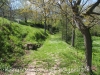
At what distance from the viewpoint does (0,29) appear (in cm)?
2370

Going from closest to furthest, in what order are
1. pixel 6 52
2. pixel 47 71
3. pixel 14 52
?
pixel 47 71 < pixel 6 52 < pixel 14 52

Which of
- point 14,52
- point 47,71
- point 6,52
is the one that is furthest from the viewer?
point 14,52

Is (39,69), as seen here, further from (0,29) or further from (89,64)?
(0,29)

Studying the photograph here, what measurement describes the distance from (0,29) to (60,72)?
528 inches

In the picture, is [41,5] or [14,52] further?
[14,52]

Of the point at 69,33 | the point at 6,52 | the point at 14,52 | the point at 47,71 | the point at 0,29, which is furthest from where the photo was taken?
the point at 69,33

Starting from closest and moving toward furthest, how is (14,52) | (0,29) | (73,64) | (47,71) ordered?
(47,71) < (73,64) < (14,52) < (0,29)

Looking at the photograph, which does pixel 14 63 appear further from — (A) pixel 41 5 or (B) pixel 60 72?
(A) pixel 41 5

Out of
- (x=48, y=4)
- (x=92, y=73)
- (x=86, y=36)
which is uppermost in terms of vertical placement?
(x=48, y=4)

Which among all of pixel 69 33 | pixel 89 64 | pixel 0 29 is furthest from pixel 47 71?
pixel 69 33

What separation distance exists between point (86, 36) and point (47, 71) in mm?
3920

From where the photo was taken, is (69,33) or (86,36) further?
(69,33)

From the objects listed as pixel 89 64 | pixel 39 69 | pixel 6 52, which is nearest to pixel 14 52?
pixel 6 52

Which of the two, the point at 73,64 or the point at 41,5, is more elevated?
the point at 41,5
